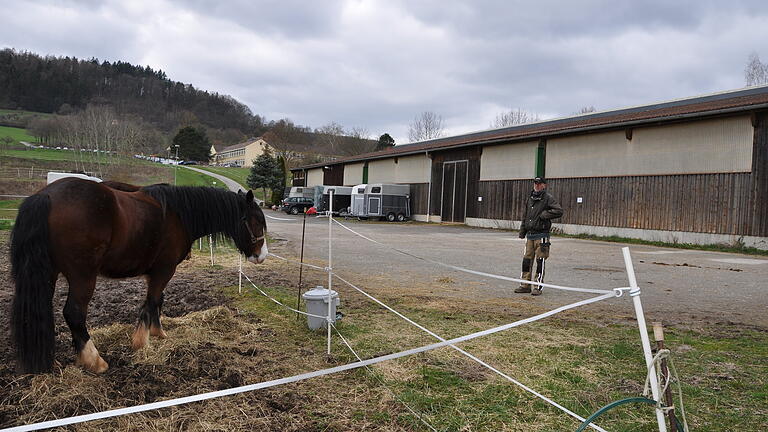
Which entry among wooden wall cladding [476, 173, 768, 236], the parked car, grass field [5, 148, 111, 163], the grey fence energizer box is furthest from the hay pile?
grass field [5, 148, 111, 163]

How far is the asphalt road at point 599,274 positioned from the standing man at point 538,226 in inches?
19.3

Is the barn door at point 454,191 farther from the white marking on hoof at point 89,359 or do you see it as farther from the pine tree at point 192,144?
the pine tree at point 192,144

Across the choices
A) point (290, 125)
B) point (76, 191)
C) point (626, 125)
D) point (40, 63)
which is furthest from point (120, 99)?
point (76, 191)

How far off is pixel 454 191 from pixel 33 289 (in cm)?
2608

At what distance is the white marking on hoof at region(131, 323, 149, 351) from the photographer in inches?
153

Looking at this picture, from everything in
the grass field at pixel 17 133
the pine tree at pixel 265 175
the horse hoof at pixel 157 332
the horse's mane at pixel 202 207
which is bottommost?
the horse hoof at pixel 157 332

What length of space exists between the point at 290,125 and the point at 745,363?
61.7 metres

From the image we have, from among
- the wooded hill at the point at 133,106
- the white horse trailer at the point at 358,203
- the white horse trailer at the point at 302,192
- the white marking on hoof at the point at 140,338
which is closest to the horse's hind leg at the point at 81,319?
the white marking on hoof at the point at 140,338

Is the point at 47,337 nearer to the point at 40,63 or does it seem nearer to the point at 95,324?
the point at 95,324

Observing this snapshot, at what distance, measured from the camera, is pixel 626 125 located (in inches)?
719

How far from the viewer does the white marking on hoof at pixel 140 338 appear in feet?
12.7

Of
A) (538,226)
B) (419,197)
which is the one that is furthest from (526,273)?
(419,197)

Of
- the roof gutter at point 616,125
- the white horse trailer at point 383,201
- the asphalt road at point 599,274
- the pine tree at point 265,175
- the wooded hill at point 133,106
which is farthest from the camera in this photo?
the wooded hill at point 133,106

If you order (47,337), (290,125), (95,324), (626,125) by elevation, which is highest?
(290,125)
